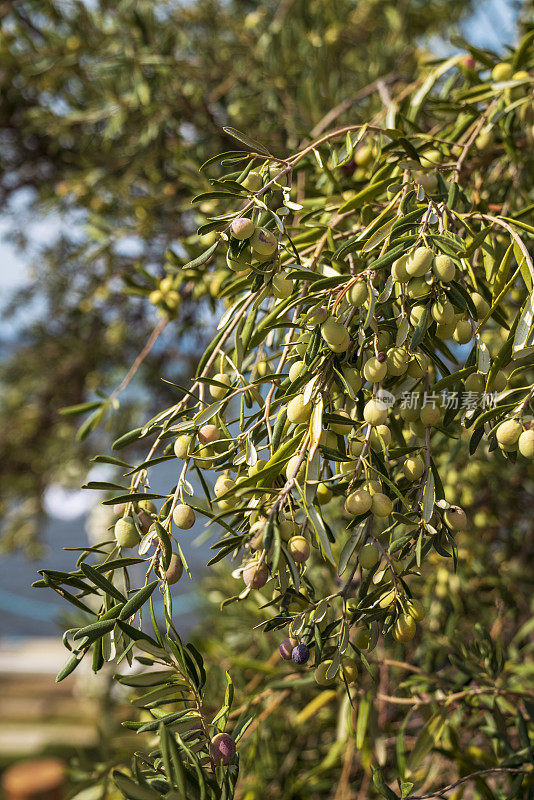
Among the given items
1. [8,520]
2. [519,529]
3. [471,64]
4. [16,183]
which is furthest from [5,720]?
[471,64]

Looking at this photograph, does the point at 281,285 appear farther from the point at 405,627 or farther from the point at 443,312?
the point at 405,627

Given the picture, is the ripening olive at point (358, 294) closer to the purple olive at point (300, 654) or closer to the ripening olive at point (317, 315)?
the ripening olive at point (317, 315)

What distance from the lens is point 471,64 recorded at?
0.70 metres

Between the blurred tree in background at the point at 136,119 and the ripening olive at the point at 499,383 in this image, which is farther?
the blurred tree in background at the point at 136,119

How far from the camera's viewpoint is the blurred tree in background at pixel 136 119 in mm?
1062

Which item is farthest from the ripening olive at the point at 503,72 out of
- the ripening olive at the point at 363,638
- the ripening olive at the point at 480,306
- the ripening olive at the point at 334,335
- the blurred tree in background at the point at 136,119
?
the ripening olive at the point at 363,638

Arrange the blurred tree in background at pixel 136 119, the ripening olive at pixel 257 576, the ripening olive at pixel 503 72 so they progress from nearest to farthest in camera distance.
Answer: the ripening olive at pixel 257 576 → the ripening olive at pixel 503 72 → the blurred tree in background at pixel 136 119

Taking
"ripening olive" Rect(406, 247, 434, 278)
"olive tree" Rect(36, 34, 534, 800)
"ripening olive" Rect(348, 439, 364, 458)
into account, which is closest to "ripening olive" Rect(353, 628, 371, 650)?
"olive tree" Rect(36, 34, 534, 800)

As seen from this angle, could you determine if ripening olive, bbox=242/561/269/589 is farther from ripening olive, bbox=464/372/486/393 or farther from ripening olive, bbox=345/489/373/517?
ripening olive, bbox=464/372/486/393

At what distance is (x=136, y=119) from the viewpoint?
47.6 inches

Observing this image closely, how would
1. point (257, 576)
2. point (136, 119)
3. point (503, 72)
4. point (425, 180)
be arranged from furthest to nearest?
point (136, 119)
point (503, 72)
point (425, 180)
point (257, 576)

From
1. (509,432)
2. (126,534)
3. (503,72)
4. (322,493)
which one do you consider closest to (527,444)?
(509,432)

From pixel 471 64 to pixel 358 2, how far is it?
43.0 inches

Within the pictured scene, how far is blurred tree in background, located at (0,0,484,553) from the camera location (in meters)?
1.06
